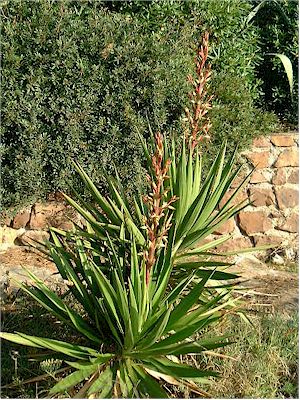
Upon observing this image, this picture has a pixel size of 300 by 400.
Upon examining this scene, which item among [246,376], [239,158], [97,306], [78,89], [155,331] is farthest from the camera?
[239,158]

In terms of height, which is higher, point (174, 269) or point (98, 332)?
point (174, 269)

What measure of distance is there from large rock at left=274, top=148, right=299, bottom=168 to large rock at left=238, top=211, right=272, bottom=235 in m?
0.54

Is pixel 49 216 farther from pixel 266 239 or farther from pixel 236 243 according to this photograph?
pixel 266 239

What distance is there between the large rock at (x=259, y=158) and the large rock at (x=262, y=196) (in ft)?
0.80

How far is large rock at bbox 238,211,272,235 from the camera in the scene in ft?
21.7

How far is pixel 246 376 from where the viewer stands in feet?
11.9

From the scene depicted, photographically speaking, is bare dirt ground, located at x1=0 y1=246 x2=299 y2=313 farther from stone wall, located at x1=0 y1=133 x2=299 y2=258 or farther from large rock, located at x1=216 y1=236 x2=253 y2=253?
stone wall, located at x1=0 y1=133 x2=299 y2=258

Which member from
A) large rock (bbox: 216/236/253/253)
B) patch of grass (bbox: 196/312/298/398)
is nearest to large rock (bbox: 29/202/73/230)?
large rock (bbox: 216/236/253/253)

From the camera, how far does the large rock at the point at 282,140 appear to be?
6625 millimetres

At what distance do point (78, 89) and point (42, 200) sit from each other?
1.07m

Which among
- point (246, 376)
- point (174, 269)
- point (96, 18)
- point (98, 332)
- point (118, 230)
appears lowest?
point (246, 376)

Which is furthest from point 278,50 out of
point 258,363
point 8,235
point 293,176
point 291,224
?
point 258,363

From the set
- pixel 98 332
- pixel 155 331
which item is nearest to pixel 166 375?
pixel 155 331

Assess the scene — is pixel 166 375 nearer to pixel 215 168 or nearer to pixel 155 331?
pixel 155 331
